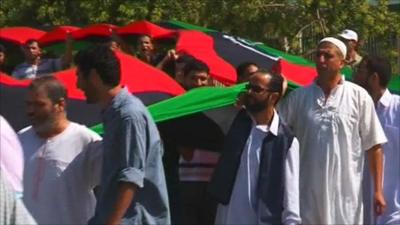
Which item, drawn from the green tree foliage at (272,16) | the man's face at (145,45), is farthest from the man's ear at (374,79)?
the green tree foliage at (272,16)

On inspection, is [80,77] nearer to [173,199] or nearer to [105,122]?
[105,122]

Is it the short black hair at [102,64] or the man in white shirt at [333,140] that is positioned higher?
the short black hair at [102,64]

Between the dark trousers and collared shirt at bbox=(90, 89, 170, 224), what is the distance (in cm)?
208

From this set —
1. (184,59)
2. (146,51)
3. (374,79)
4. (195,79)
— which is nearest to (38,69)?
(146,51)

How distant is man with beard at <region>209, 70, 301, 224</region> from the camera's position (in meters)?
6.15

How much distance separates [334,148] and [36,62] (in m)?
4.36

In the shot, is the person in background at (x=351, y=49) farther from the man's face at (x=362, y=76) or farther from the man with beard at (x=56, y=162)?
the man with beard at (x=56, y=162)

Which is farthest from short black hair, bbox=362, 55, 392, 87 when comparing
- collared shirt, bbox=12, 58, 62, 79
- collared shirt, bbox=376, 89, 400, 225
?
collared shirt, bbox=12, 58, 62, 79

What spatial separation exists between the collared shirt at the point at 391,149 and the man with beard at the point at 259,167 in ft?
5.03

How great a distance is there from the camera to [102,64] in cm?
540

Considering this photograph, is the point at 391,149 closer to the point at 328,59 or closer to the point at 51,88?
the point at 328,59

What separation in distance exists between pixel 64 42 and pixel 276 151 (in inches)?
225

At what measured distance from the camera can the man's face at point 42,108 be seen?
559cm

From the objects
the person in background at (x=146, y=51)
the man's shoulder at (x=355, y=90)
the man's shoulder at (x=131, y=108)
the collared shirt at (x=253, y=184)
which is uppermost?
the man's shoulder at (x=131, y=108)
